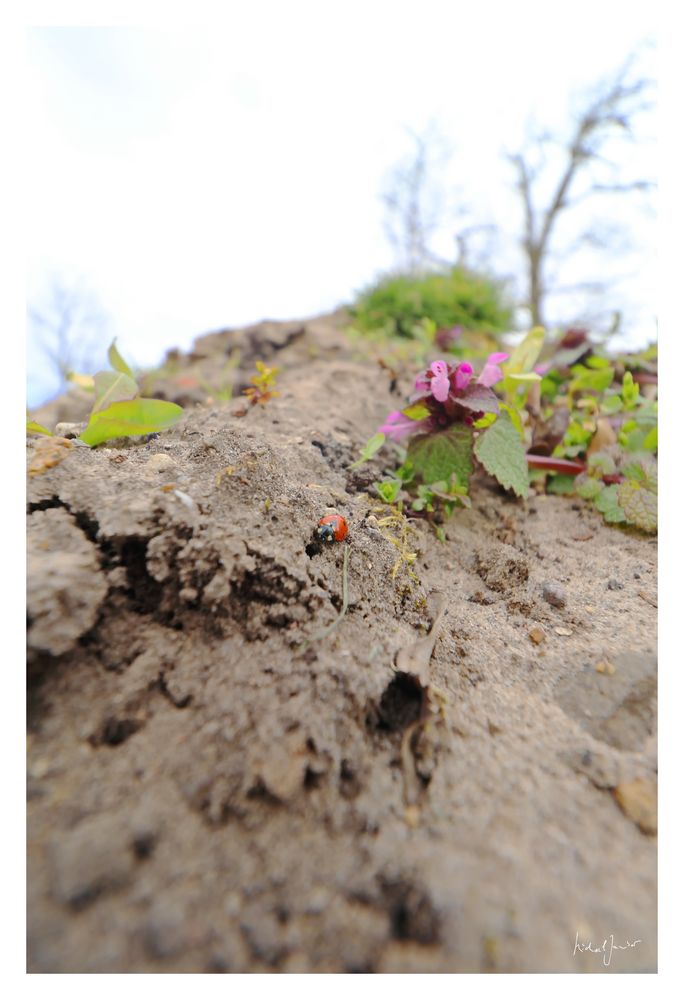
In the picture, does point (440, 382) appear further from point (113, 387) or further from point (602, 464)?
point (113, 387)

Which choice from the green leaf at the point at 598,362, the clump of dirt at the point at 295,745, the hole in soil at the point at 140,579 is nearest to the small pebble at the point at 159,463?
the clump of dirt at the point at 295,745

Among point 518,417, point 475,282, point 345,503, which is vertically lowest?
point 345,503

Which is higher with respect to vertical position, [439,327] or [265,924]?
[439,327]

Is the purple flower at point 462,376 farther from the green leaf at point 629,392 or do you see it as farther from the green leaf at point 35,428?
the green leaf at point 35,428

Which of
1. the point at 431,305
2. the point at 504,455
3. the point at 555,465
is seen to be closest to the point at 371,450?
the point at 504,455

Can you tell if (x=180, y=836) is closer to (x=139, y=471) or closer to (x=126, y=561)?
(x=126, y=561)

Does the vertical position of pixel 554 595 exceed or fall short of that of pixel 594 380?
it falls short
